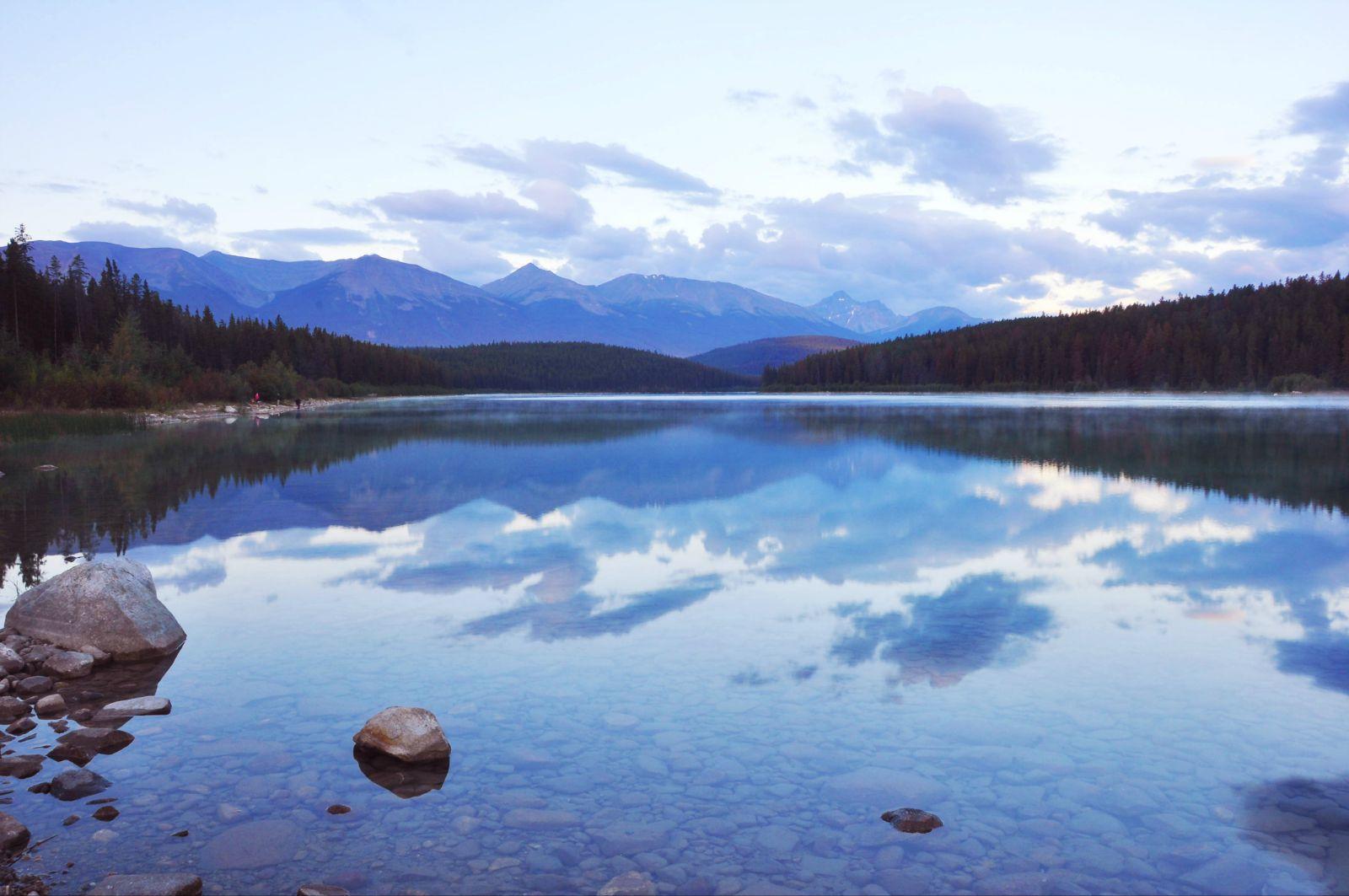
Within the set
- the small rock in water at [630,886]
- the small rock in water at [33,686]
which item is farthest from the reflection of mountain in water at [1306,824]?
the small rock in water at [33,686]

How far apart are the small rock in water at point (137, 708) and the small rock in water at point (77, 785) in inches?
51.3

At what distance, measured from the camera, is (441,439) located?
44531mm

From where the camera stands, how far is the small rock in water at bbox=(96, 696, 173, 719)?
26.1 ft

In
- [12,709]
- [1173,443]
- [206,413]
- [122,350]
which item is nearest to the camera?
[12,709]

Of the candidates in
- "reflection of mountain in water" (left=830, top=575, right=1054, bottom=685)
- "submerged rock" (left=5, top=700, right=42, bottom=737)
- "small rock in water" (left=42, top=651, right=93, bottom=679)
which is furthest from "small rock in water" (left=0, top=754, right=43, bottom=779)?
"reflection of mountain in water" (left=830, top=575, right=1054, bottom=685)

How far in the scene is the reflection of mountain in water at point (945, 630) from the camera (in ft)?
31.2

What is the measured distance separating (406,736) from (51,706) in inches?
147

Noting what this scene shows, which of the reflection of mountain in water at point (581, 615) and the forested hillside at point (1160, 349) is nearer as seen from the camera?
the reflection of mountain in water at point (581, 615)

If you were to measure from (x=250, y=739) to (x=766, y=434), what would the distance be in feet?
139

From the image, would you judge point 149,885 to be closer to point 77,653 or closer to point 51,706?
point 51,706

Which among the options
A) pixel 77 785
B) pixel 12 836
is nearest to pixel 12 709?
pixel 77 785

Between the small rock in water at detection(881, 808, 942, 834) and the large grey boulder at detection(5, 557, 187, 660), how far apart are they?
8.16 metres

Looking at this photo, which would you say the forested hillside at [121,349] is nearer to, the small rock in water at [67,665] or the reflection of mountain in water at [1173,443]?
the reflection of mountain in water at [1173,443]

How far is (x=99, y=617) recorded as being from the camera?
386 inches
